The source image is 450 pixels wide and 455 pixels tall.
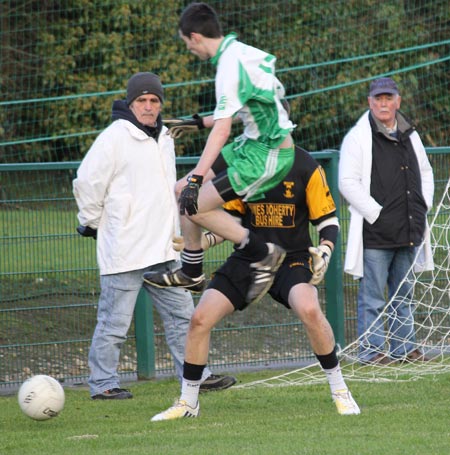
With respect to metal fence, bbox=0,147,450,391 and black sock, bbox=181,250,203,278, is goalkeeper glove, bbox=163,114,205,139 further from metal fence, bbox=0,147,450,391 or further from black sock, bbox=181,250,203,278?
metal fence, bbox=0,147,450,391

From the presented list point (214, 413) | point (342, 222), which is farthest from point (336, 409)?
point (342, 222)

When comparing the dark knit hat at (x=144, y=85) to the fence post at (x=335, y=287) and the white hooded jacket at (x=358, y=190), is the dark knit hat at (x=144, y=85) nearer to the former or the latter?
the white hooded jacket at (x=358, y=190)

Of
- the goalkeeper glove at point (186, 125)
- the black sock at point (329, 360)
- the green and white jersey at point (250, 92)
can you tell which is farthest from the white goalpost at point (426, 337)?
the green and white jersey at point (250, 92)

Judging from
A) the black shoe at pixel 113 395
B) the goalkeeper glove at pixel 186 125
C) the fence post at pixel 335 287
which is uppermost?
the goalkeeper glove at pixel 186 125

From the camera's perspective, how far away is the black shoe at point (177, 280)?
307 inches

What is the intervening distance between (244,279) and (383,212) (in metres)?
3.39

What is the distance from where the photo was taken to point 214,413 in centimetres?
809

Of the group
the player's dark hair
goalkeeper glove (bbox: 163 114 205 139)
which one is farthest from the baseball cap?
the player's dark hair

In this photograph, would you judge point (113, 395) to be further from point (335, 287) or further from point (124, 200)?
point (335, 287)

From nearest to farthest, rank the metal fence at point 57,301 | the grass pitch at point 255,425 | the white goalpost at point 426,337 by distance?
1. the grass pitch at point 255,425
2. the white goalpost at point 426,337
3. the metal fence at point 57,301

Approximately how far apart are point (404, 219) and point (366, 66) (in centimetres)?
1022

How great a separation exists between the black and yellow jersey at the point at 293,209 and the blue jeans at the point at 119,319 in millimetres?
1788

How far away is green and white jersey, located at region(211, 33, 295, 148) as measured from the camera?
7027 millimetres

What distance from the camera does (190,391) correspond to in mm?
7699
